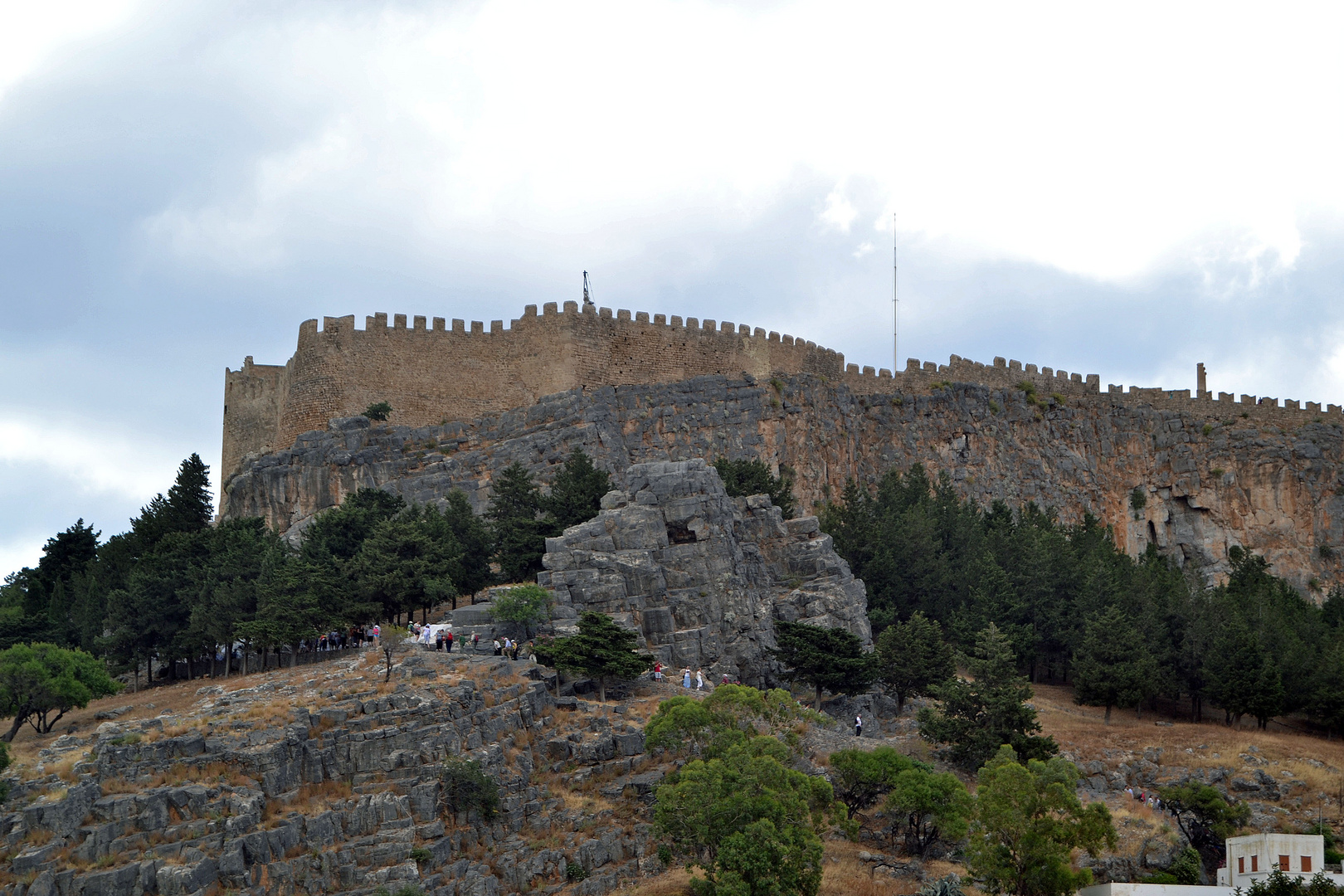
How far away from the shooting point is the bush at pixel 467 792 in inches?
1363

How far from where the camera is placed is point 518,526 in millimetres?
52750

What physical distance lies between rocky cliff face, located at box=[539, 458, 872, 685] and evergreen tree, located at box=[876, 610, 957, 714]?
159 centimetres

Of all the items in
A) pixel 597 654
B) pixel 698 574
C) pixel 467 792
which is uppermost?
pixel 698 574

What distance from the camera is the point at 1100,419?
78188 mm

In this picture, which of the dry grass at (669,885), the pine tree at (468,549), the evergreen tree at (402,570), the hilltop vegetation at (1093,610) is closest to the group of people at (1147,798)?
the hilltop vegetation at (1093,610)

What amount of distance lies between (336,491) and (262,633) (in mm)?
19656

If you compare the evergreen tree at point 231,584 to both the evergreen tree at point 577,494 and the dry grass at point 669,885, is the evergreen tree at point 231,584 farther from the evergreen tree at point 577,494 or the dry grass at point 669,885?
the dry grass at point 669,885

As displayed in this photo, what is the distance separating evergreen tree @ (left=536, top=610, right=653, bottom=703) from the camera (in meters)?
42.3

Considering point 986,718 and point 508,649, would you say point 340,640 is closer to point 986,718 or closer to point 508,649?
point 508,649

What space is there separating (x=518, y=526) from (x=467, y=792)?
18.8m

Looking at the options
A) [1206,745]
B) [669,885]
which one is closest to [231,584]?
[669,885]

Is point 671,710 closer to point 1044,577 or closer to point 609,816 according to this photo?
point 609,816

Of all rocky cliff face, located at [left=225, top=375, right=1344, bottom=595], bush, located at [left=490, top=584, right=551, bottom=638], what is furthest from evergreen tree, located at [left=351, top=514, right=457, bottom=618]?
rocky cliff face, located at [left=225, top=375, right=1344, bottom=595]

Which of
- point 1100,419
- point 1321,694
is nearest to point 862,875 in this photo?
point 1321,694
